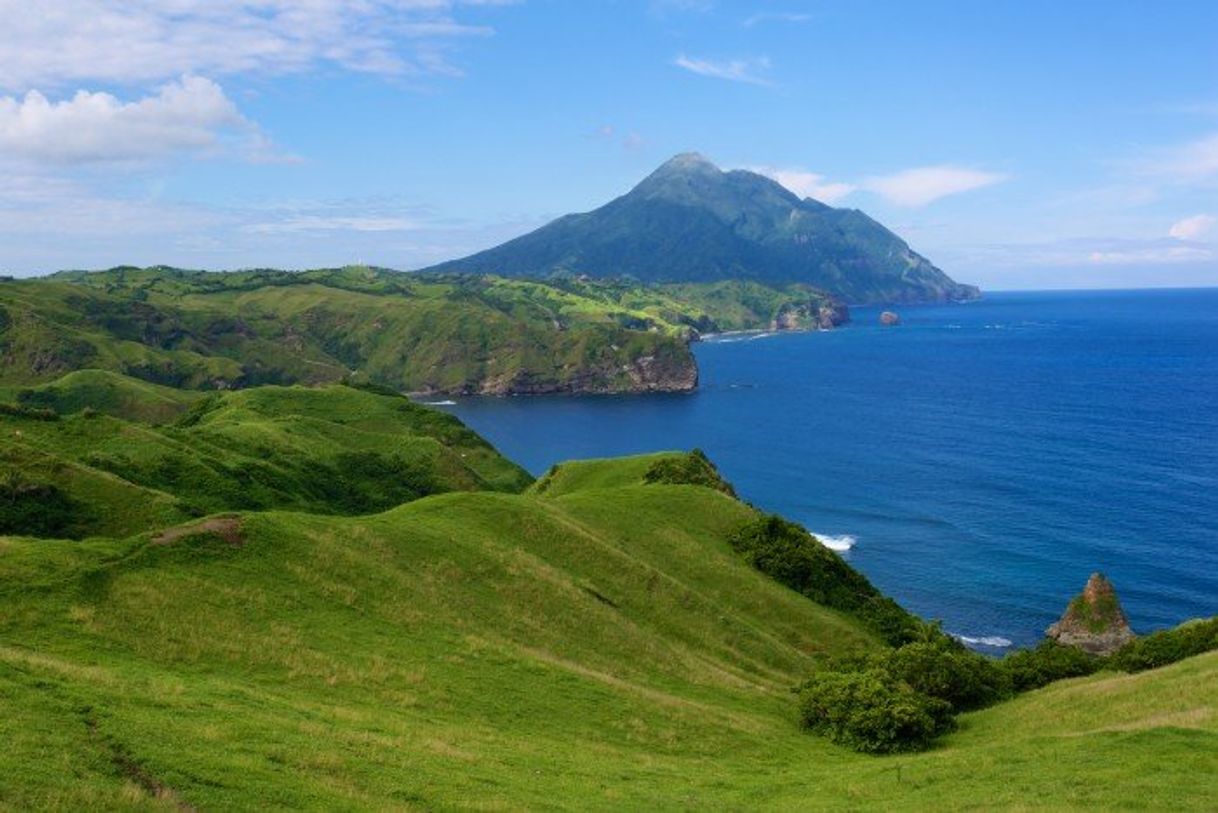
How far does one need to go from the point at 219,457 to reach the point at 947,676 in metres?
77.1

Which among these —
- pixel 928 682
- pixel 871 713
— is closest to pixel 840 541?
pixel 928 682

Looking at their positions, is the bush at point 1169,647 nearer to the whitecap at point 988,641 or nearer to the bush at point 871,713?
the bush at point 871,713

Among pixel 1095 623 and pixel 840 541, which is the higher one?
pixel 1095 623

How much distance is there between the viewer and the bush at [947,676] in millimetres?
53875

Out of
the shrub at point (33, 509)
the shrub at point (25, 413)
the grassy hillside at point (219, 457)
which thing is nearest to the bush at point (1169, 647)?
the grassy hillside at point (219, 457)

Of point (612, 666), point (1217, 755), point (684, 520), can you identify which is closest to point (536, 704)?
point (612, 666)

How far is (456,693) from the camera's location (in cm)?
4016

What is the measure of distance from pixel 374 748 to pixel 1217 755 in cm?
2654

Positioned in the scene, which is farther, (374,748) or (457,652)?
(457,652)

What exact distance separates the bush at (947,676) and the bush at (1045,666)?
13.7 feet

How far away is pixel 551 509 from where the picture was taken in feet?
233

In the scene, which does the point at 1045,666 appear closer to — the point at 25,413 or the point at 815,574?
the point at 815,574

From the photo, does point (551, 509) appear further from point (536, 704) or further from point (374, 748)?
point (374, 748)

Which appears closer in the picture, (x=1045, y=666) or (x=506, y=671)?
(x=506, y=671)
